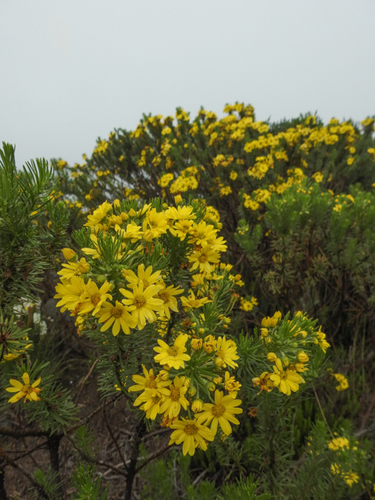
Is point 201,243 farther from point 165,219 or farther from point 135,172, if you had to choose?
point 135,172

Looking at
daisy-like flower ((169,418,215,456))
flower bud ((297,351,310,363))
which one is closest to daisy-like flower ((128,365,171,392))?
daisy-like flower ((169,418,215,456))

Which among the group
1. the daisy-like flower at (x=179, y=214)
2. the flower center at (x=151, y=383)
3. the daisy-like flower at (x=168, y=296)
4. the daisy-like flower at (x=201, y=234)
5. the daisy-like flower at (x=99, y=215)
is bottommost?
the flower center at (x=151, y=383)

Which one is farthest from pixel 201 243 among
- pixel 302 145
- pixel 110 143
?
pixel 110 143

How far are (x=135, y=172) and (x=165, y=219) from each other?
5127 millimetres

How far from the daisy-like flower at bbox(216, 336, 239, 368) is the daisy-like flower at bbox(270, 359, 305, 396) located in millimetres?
152

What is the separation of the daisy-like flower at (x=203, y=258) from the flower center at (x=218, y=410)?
48 cm

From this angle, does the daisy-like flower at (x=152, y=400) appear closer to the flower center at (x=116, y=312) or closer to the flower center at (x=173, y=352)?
the flower center at (x=173, y=352)

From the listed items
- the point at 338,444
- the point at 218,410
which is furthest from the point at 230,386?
the point at 338,444

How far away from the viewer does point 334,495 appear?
5.11ft

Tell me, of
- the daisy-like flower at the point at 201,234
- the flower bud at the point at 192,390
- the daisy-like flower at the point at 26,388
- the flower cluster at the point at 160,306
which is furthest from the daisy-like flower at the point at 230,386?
the daisy-like flower at the point at 26,388

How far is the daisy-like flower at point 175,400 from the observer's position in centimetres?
88

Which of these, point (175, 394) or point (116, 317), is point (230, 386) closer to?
point (175, 394)

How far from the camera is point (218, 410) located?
3.27ft

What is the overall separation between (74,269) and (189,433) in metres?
0.68
